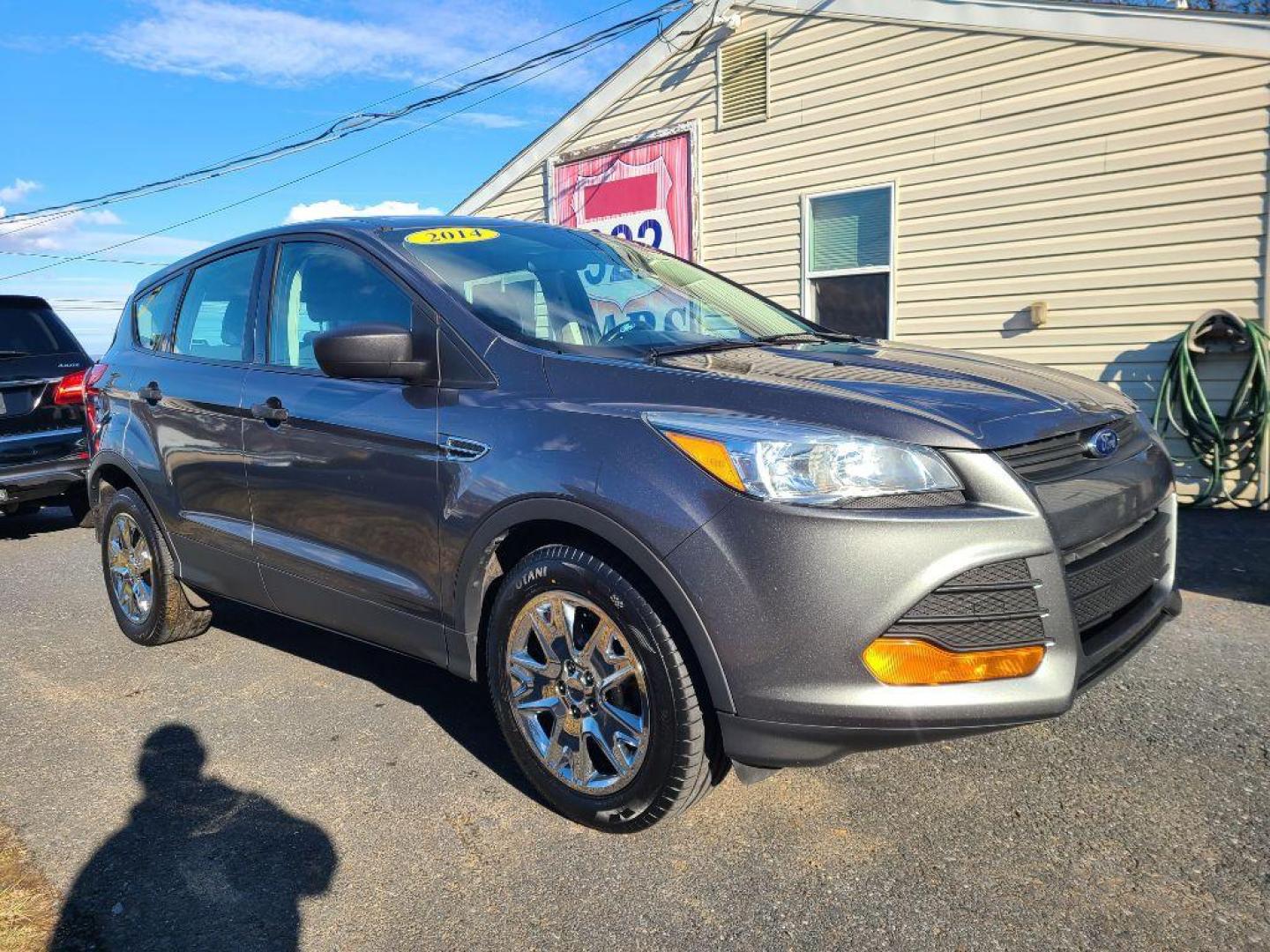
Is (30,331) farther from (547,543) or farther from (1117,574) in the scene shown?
(1117,574)

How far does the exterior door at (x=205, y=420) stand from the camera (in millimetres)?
3641

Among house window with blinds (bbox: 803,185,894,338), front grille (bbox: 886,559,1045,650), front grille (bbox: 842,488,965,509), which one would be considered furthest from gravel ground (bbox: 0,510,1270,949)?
house window with blinds (bbox: 803,185,894,338)

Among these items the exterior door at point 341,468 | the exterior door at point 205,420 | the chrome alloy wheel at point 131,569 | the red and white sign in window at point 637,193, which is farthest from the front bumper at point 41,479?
the red and white sign in window at point 637,193

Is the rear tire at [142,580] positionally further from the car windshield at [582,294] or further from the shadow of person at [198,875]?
the car windshield at [582,294]

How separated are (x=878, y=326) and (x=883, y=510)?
21.1ft

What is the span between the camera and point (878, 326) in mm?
8242

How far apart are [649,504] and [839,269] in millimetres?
6639

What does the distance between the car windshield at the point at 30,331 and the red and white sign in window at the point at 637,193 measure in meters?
4.67

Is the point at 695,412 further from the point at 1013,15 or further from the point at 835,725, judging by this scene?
the point at 1013,15

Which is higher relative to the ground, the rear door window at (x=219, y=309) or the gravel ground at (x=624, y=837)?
the rear door window at (x=219, y=309)

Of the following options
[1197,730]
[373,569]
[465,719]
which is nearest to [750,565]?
[373,569]

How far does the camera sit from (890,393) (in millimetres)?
2377

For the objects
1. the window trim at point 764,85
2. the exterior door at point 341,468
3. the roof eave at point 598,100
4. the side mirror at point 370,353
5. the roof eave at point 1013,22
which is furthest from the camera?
the roof eave at point 598,100

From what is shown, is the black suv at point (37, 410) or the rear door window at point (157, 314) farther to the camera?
the black suv at point (37, 410)
